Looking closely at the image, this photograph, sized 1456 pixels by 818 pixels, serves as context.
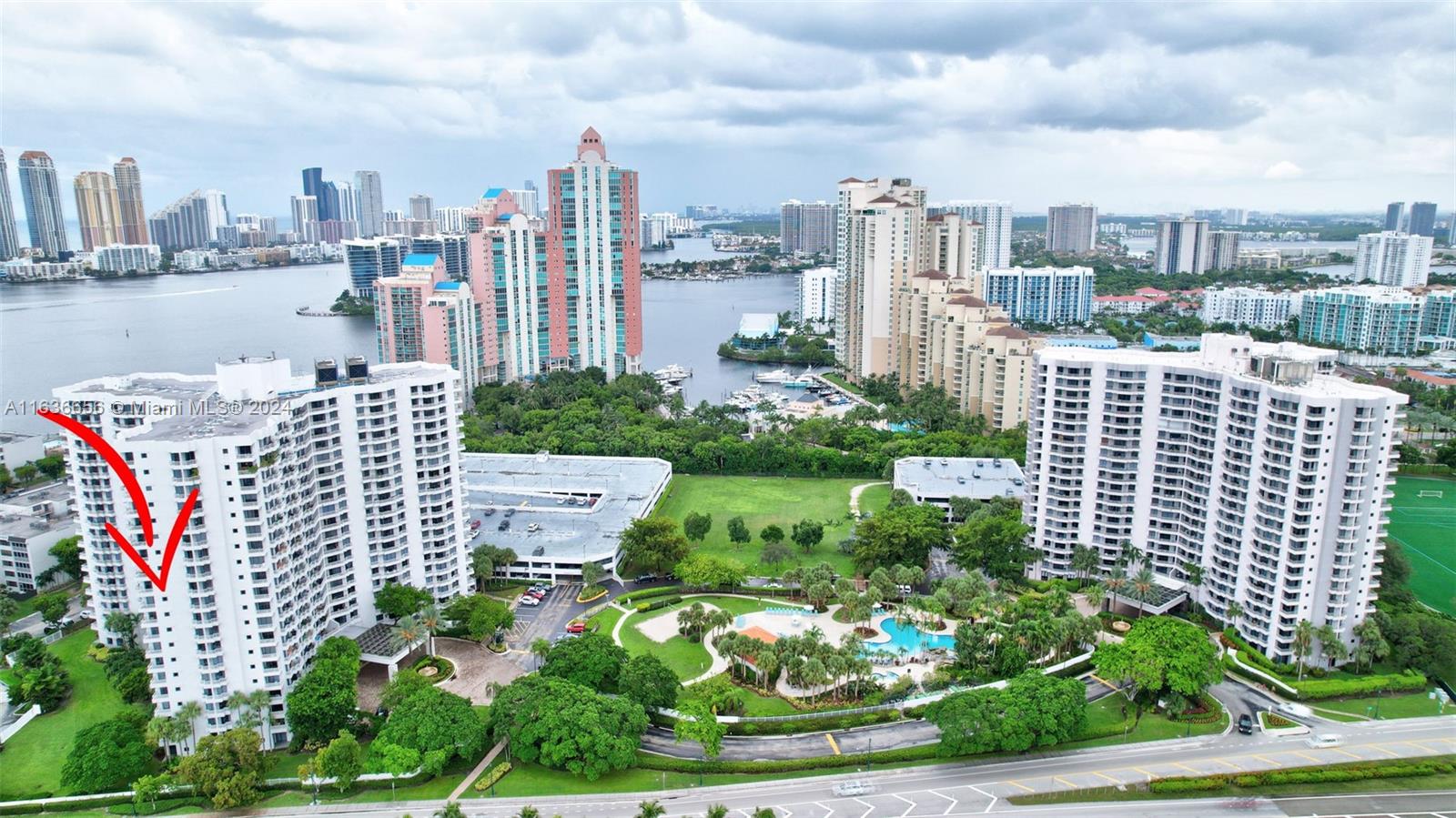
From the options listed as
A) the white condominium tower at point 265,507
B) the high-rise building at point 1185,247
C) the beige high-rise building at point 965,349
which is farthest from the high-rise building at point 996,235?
the white condominium tower at point 265,507

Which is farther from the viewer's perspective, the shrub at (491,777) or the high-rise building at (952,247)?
the high-rise building at (952,247)

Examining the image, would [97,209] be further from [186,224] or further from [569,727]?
[569,727]

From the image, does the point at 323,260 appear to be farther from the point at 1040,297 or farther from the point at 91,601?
the point at 91,601

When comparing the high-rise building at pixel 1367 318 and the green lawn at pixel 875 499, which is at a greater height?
the high-rise building at pixel 1367 318

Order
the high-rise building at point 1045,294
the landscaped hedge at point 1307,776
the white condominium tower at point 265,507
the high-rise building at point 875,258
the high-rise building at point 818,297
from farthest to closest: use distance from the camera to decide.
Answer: the high-rise building at point 818,297 < the high-rise building at point 1045,294 < the high-rise building at point 875,258 < the white condominium tower at point 265,507 < the landscaped hedge at point 1307,776


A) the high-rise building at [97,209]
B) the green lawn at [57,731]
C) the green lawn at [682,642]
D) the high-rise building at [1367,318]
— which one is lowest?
the green lawn at [57,731]

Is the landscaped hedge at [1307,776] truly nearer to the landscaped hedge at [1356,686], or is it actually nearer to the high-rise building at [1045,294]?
the landscaped hedge at [1356,686]
